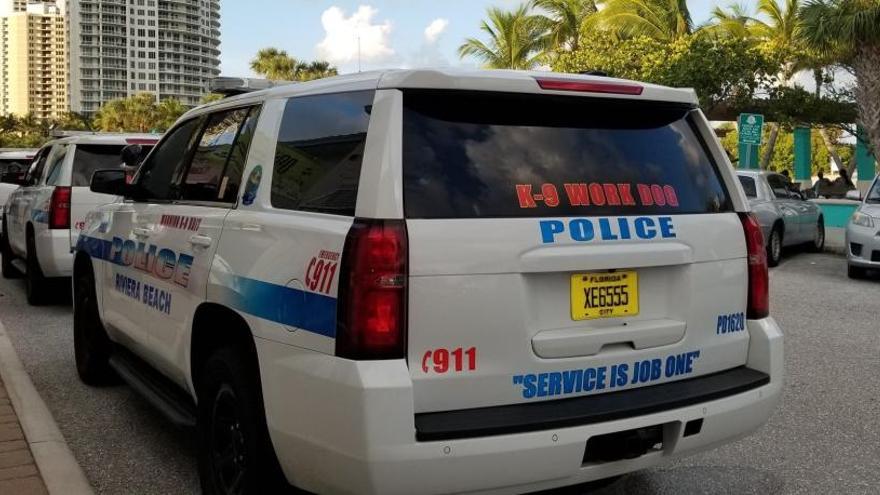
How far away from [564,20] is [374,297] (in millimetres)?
32053

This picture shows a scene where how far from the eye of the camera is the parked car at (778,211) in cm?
1314

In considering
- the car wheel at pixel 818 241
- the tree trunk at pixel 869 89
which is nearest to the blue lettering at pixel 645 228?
the car wheel at pixel 818 241

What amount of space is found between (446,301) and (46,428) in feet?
10.0

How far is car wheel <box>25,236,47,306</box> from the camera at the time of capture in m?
8.66

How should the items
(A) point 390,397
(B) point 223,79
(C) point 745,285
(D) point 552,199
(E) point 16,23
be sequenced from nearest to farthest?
(A) point 390,397 < (D) point 552,199 < (C) point 745,285 < (B) point 223,79 < (E) point 16,23

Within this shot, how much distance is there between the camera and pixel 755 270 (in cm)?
343

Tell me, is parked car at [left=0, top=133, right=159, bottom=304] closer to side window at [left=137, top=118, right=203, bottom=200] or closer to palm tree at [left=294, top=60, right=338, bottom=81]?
side window at [left=137, top=118, right=203, bottom=200]

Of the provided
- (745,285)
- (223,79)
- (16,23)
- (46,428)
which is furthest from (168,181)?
(16,23)

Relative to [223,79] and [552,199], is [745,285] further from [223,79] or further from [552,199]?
[223,79]

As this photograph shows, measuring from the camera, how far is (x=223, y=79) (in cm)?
433

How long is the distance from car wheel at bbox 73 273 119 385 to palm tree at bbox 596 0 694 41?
2712 centimetres

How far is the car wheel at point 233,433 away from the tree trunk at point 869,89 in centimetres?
2157

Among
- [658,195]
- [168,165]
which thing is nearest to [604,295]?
[658,195]

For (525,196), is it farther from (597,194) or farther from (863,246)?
(863,246)
